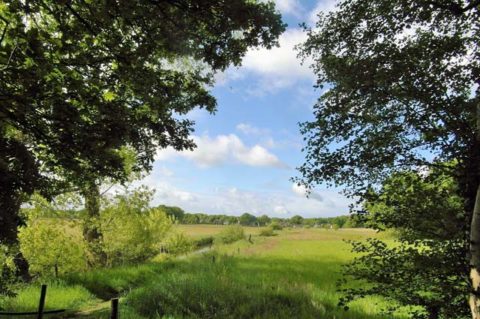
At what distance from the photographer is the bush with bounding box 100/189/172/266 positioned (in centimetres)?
1989

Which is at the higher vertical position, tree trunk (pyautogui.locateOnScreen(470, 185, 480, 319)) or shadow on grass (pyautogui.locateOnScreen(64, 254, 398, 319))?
tree trunk (pyautogui.locateOnScreen(470, 185, 480, 319))

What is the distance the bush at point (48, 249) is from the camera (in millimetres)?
16688

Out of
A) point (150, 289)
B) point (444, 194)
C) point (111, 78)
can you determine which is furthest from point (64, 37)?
point (150, 289)

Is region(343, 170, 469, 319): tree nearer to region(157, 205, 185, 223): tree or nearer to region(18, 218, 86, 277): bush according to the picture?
region(18, 218, 86, 277): bush

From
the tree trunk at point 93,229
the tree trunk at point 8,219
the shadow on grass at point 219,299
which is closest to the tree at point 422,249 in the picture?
the shadow on grass at point 219,299

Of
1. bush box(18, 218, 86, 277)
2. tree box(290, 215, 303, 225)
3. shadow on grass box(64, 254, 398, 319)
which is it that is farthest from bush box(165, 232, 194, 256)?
tree box(290, 215, 303, 225)

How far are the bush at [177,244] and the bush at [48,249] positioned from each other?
365 inches

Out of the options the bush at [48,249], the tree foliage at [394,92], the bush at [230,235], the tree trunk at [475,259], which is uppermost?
the tree foliage at [394,92]

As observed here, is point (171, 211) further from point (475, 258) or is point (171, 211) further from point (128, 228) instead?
point (475, 258)

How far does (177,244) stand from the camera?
27969 millimetres

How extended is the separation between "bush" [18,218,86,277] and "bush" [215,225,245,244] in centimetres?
3556

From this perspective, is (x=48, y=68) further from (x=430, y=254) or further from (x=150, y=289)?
(x=150, y=289)

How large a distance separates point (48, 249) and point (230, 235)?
38.3m

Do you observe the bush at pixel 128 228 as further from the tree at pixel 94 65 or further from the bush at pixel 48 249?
the tree at pixel 94 65
